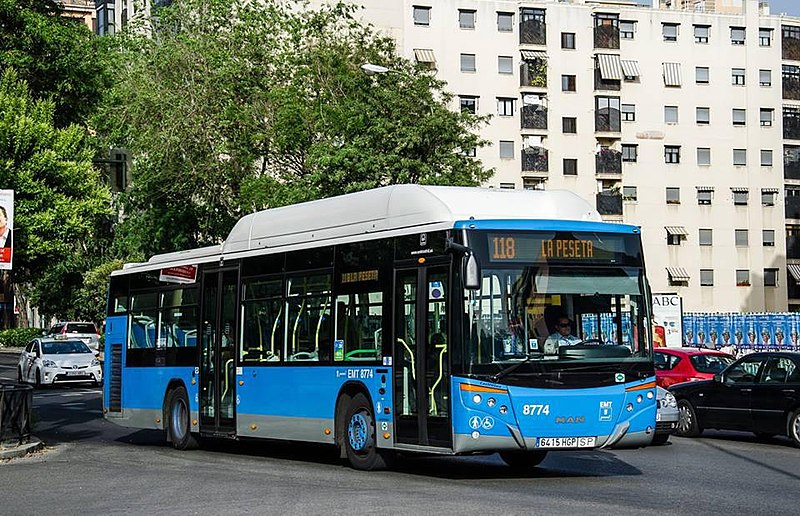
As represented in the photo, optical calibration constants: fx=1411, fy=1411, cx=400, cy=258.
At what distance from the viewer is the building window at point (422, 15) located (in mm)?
76875

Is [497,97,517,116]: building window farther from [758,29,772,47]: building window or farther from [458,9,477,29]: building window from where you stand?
[758,29,772,47]: building window

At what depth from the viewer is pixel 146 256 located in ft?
166

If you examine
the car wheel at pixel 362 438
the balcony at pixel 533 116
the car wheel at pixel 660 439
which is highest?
the balcony at pixel 533 116

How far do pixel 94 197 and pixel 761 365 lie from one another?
24071 millimetres

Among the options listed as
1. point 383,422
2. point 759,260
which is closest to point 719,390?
point 383,422

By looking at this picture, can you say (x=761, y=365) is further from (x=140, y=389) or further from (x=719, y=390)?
(x=140, y=389)

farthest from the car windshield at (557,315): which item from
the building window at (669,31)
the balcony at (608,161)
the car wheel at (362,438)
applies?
the building window at (669,31)

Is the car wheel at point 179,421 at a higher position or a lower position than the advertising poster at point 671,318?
lower

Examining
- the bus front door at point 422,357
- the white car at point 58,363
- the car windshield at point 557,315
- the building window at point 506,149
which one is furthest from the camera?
the building window at point 506,149

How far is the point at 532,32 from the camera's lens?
257 ft

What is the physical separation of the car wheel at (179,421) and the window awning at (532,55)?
58.6 metres

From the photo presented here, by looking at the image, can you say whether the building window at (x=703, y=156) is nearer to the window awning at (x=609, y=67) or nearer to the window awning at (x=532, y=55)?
→ the window awning at (x=609, y=67)

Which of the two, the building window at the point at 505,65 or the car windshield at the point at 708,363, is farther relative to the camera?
the building window at the point at 505,65

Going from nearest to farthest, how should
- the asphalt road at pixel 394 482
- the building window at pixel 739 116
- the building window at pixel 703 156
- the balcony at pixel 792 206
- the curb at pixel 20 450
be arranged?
the asphalt road at pixel 394 482
the curb at pixel 20 450
the building window at pixel 703 156
the building window at pixel 739 116
the balcony at pixel 792 206
